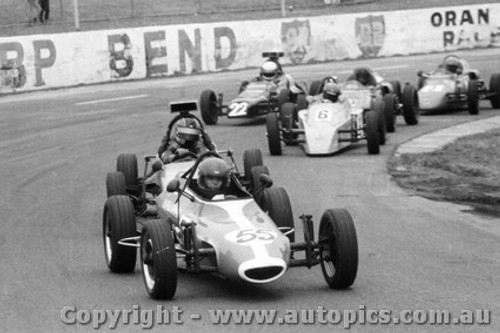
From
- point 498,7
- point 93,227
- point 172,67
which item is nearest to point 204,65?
point 172,67

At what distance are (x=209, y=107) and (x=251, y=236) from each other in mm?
15497

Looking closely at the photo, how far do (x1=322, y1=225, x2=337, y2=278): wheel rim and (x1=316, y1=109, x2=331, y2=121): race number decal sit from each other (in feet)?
33.0

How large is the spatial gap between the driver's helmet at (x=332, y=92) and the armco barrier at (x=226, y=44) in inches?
529

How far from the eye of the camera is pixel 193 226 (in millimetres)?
10758

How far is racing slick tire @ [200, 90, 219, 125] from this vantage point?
83.8 ft

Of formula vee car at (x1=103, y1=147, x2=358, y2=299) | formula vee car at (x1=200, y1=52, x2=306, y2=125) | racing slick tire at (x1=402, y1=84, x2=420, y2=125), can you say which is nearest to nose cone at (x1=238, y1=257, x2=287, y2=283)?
formula vee car at (x1=103, y1=147, x2=358, y2=299)

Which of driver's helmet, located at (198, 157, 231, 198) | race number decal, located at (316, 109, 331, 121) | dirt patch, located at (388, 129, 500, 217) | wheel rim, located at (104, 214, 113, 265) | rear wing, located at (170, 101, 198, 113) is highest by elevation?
rear wing, located at (170, 101, 198, 113)

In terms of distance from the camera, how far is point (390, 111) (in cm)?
2325

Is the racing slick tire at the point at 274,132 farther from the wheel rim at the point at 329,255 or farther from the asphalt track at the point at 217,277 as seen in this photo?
the wheel rim at the point at 329,255

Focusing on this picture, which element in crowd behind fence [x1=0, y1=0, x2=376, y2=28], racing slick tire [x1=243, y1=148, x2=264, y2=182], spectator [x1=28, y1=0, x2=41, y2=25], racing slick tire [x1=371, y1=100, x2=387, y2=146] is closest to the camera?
racing slick tire [x1=243, y1=148, x2=264, y2=182]

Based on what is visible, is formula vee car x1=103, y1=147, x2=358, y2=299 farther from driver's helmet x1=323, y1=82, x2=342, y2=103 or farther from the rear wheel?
the rear wheel

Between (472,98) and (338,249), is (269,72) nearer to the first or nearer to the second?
(472,98)

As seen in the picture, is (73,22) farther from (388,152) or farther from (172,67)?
(388,152)

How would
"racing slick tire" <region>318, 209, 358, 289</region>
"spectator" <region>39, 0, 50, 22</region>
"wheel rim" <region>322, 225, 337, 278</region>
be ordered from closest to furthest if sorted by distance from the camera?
"racing slick tire" <region>318, 209, 358, 289</region>
"wheel rim" <region>322, 225, 337, 278</region>
"spectator" <region>39, 0, 50, 22</region>
